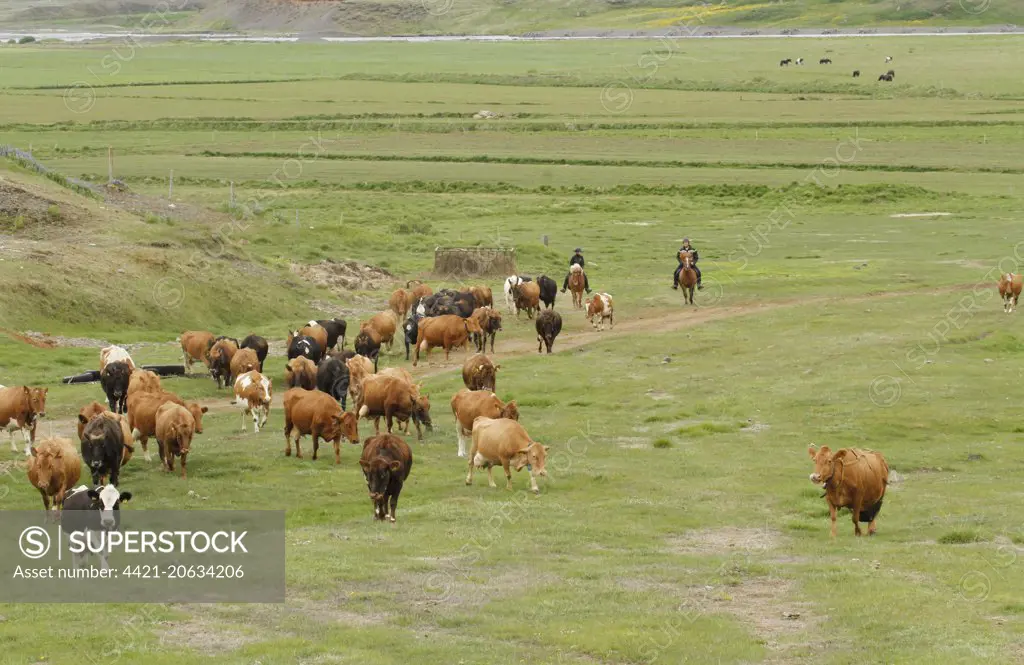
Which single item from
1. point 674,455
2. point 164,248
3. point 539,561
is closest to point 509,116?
point 164,248

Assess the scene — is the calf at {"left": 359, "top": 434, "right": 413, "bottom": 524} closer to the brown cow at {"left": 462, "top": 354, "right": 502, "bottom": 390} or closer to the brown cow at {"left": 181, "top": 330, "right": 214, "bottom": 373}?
the brown cow at {"left": 462, "top": 354, "right": 502, "bottom": 390}

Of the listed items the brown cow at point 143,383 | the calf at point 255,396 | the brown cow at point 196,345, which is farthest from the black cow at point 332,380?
the brown cow at point 196,345

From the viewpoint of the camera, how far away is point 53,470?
816 inches

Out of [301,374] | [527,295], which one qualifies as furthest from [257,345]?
[527,295]

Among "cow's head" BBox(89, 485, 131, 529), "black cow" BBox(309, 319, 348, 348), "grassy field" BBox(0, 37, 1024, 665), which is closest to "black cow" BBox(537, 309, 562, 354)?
"grassy field" BBox(0, 37, 1024, 665)

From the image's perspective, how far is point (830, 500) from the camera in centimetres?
2059

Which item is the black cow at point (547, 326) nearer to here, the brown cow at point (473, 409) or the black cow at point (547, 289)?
the black cow at point (547, 289)

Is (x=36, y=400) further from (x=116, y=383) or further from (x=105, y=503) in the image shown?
(x=105, y=503)

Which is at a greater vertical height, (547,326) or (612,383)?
(547,326)

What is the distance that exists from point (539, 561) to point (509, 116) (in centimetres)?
10552

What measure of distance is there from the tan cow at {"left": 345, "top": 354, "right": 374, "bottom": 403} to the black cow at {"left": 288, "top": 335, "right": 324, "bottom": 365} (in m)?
1.78

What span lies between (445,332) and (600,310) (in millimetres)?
6748

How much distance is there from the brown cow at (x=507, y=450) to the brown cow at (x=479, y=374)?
6873 mm

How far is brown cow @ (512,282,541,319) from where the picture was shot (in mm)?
44500
